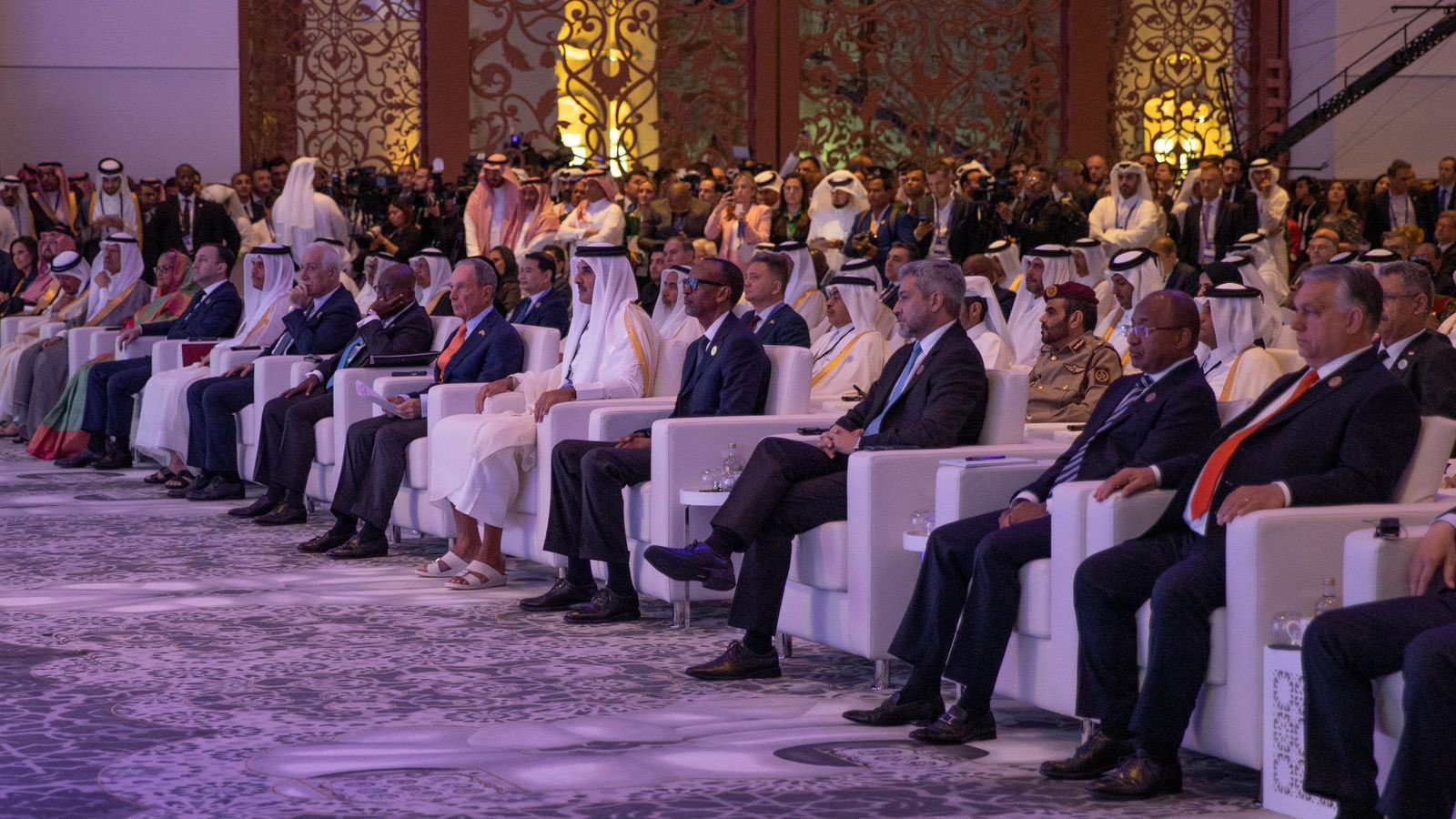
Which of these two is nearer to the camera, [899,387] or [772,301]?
[899,387]

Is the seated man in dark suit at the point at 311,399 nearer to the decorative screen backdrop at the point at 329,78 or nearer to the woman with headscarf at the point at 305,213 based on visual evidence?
the woman with headscarf at the point at 305,213

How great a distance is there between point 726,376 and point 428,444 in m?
1.65

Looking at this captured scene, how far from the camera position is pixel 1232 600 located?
12.3 feet

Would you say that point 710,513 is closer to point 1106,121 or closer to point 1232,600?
point 1232,600

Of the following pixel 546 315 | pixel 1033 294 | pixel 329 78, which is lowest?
pixel 546 315

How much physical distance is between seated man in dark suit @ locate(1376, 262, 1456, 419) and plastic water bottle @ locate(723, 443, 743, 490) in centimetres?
185

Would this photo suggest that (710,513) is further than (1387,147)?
No

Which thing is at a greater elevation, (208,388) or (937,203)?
(937,203)

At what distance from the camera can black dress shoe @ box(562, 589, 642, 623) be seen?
5.89 m

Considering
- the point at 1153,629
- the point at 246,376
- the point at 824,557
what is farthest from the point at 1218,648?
the point at 246,376

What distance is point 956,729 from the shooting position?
428 centimetres

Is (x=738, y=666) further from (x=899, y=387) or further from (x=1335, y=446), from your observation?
(x=1335, y=446)

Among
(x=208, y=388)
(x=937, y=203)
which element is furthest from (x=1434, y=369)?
(x=937, y=203)

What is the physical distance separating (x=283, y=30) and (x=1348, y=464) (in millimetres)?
14827
